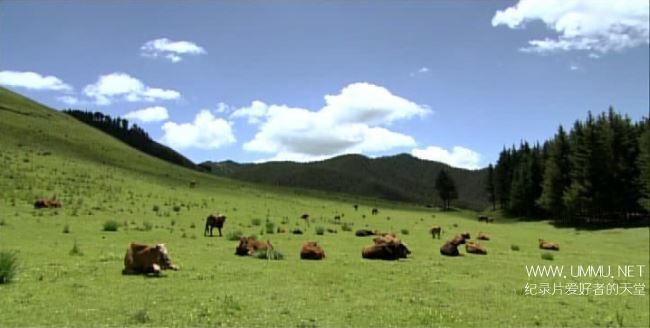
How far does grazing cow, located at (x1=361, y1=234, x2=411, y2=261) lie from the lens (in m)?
27.2

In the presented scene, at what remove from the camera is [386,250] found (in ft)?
89.6

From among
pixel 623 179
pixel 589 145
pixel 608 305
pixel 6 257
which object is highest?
pixel 589 145

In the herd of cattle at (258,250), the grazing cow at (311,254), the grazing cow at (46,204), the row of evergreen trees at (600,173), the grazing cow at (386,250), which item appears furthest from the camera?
the row of evergreen trees at (600,173)

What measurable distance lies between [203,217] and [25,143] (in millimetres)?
49782

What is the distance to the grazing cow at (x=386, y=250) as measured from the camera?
2716 centimetres

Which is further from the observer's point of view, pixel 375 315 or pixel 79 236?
pixel 79 236

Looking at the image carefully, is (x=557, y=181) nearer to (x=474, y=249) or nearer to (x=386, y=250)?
(x=474, y=249)

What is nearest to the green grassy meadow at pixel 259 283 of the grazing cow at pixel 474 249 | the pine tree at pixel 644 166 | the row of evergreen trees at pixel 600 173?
the grazing cow at pixel 474 249

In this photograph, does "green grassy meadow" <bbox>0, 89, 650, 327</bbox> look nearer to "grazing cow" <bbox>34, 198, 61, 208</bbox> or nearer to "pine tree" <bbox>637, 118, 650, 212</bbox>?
"grazing cow" <bbox>34, 198, 61, 208</bbox>

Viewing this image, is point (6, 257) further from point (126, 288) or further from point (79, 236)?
point (79, 236)

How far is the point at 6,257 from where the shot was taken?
1730 centimetres

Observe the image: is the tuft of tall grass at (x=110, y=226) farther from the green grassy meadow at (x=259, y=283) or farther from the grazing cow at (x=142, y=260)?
Result: the grazing cow at (x=142, y=260)

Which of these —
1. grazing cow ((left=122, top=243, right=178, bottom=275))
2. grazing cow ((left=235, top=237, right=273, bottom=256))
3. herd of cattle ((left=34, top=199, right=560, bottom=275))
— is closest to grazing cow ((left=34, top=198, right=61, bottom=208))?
herd of cattle ((left=34, top=199, right=560, bottom=275))

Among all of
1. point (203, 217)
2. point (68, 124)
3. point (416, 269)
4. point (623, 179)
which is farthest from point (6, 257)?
point (68, 124)
